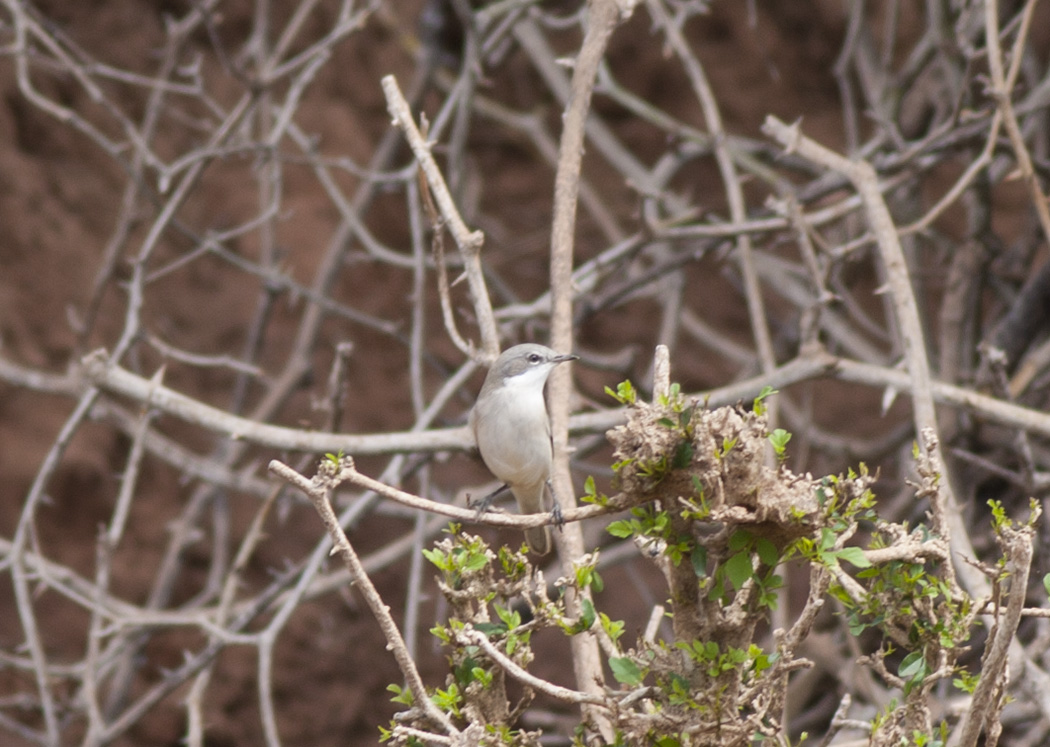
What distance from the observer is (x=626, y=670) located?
2143 mm

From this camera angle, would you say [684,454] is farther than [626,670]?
No

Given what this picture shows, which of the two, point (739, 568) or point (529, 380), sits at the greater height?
point (529, 380)

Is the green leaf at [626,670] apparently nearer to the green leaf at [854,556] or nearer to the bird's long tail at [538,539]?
the green leaf at [854,556]

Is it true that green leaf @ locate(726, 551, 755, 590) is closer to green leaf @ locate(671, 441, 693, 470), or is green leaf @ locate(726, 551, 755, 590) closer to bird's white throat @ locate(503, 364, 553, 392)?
green leaf @ locate(671, 441, 693, 470)

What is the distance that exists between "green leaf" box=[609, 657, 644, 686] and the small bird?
140 centimetres

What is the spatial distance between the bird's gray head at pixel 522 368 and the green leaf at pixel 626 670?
1.58 metres

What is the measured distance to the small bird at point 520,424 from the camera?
3.61m

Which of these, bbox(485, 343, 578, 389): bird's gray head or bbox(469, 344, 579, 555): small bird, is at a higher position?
bbox(485, 343, 578, 389): bird's gray head

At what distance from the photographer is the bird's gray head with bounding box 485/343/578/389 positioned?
371 cm

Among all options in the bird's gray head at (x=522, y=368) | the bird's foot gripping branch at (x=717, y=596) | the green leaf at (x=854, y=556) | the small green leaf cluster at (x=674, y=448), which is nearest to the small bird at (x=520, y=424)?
the bird's gray head at (x=522, y=368)

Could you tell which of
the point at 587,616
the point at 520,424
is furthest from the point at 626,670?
the point at 520,424

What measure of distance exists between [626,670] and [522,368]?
1744 mm

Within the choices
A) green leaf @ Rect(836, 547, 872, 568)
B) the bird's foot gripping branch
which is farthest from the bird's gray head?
green leaf @ Rect(836, 547, 872, 568)

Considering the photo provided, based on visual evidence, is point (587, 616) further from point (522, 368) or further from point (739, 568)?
point (522, 368)
